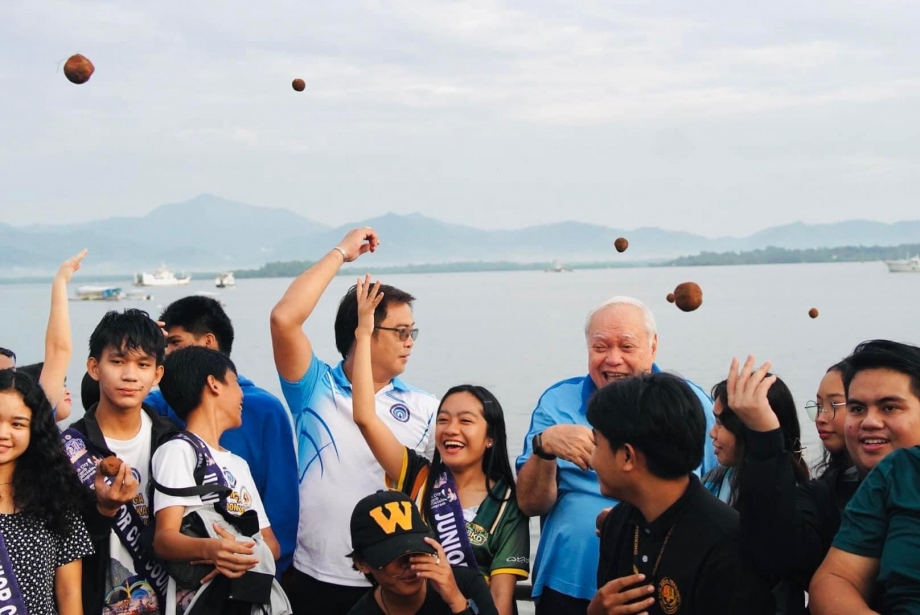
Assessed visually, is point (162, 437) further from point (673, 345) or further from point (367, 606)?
point (673, 345)

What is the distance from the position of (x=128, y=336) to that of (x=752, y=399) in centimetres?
251

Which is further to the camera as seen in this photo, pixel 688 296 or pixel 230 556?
pixel 688 296

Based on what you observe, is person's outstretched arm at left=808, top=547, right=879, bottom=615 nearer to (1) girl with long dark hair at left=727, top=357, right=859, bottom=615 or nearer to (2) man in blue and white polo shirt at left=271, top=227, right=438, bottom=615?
(1) girl with long dark hair at left=727, top=357, right=859, bottom=615

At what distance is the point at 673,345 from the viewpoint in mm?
41188

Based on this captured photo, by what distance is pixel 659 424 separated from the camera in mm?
3277

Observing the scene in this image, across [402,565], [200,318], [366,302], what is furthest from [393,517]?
[200,318]

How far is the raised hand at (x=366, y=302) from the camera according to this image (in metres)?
4.49

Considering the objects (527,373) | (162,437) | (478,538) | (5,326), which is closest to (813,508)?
(478,538)

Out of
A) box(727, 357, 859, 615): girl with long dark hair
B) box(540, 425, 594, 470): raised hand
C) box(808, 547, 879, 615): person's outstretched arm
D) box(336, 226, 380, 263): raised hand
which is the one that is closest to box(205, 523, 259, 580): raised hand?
box(540, 425, 594, 470): raised hand

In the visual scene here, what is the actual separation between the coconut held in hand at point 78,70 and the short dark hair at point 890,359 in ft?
12.3

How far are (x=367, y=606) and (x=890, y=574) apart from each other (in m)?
1.76

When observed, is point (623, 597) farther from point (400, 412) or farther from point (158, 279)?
point (158, 279)

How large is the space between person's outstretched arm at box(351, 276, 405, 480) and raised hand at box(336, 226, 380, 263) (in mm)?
353

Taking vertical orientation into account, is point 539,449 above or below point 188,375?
below
